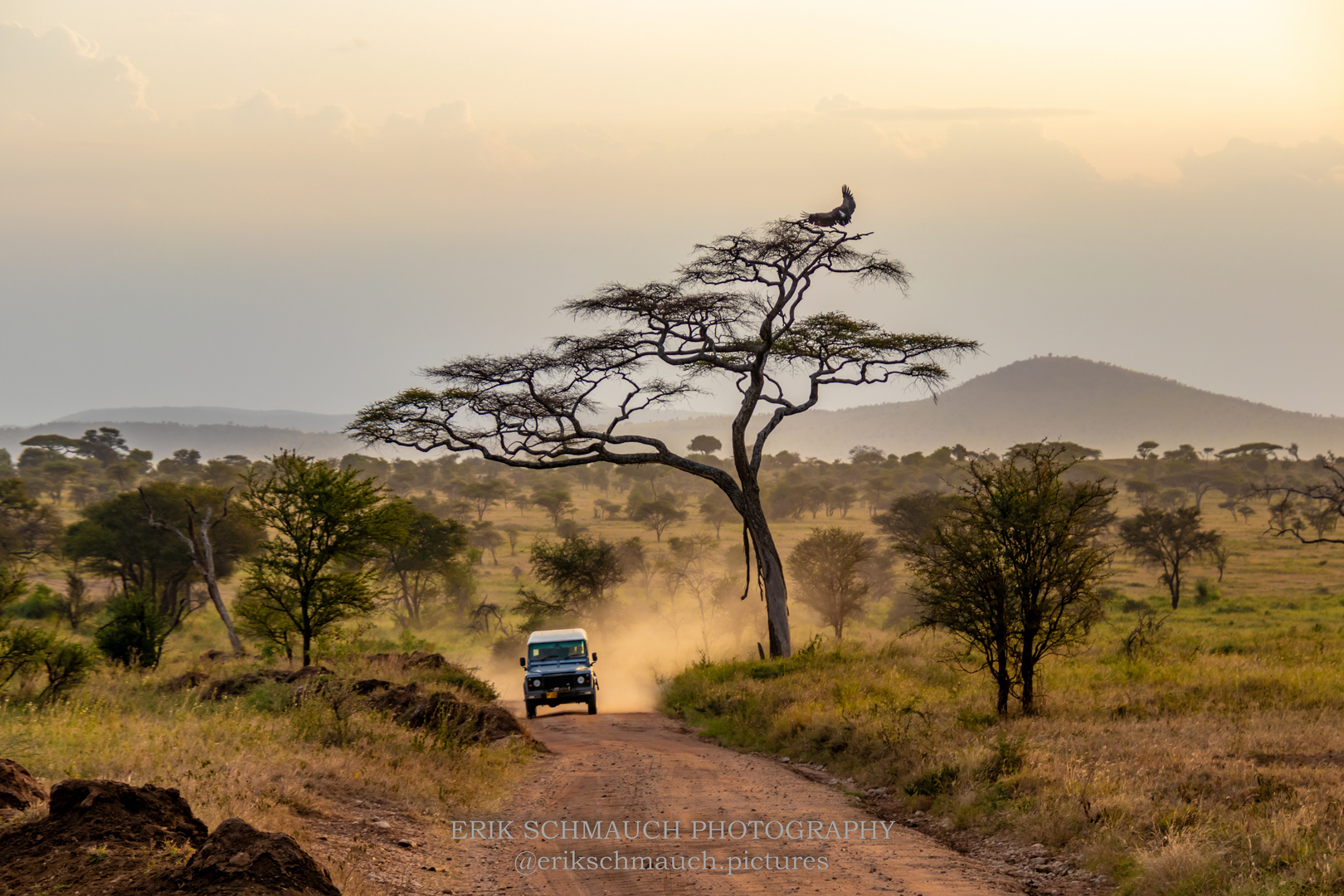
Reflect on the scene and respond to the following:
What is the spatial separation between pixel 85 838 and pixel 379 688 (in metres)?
10.3

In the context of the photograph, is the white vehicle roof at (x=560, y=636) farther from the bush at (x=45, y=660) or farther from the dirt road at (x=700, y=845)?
the dirt road at (x=700, y=845)

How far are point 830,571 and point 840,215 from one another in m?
19.9

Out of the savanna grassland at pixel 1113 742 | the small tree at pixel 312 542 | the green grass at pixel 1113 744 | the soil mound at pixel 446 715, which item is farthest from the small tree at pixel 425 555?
the soil mound at pixel 446 715

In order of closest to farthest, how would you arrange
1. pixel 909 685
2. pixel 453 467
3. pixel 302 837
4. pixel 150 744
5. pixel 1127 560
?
pixel 302 837, pixel 150 744, pixel 909 685, pixel 1127 560, pixel 453 467

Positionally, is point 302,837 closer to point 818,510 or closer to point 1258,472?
point 818,510

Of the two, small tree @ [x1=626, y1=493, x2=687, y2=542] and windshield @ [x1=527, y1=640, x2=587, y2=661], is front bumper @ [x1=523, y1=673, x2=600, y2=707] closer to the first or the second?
windshield @ [x1=527, y1=640, x2=587, y2=661]

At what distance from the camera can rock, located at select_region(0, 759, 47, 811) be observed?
23.9 feet

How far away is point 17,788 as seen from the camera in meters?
7.52

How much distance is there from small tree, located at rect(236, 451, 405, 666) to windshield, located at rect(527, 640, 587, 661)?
188 inches

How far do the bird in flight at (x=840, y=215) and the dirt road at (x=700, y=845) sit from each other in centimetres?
1640

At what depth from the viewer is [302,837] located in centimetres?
809

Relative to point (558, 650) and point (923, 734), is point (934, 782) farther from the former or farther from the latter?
point (558, 650)

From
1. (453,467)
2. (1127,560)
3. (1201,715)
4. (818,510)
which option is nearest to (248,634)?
(1201,715)

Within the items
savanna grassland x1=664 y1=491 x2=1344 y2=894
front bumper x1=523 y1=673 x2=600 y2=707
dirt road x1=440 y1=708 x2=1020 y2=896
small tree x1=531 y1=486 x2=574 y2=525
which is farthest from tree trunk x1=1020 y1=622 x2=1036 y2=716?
small tree x1=531 y1=486 x2=574 y2=525
